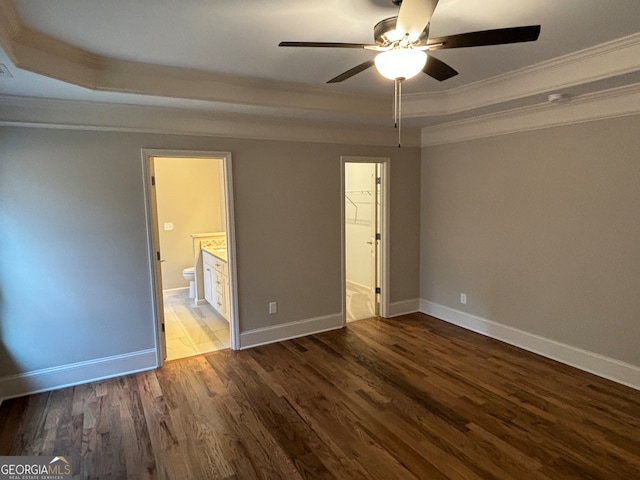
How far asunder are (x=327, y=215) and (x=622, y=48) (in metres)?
2.99

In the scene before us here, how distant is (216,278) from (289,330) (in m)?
1.34

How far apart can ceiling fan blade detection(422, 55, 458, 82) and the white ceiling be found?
0.31 metres

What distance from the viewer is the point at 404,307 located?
17.5 ft

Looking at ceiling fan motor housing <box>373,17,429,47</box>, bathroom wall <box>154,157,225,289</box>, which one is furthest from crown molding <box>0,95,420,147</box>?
bathroom wall <box>154,157,225,289</box>

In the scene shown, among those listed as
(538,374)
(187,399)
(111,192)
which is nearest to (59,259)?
(111,192)

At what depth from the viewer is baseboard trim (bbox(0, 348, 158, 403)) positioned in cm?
331

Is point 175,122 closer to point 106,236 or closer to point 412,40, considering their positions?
point 106,236

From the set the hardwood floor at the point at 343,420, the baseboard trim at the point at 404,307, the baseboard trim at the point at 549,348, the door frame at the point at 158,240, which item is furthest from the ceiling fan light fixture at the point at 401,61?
the baseboard trim at the point at 404,307

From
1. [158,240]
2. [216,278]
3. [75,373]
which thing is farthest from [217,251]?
[75,373]

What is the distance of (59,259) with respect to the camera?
3373mm

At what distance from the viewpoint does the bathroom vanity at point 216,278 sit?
4.84 meters

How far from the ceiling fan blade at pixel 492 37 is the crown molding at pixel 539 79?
1377 millimetres

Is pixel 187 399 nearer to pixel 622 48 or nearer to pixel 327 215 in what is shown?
pixel 327 215

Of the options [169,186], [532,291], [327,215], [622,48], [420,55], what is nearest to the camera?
[420,55]
